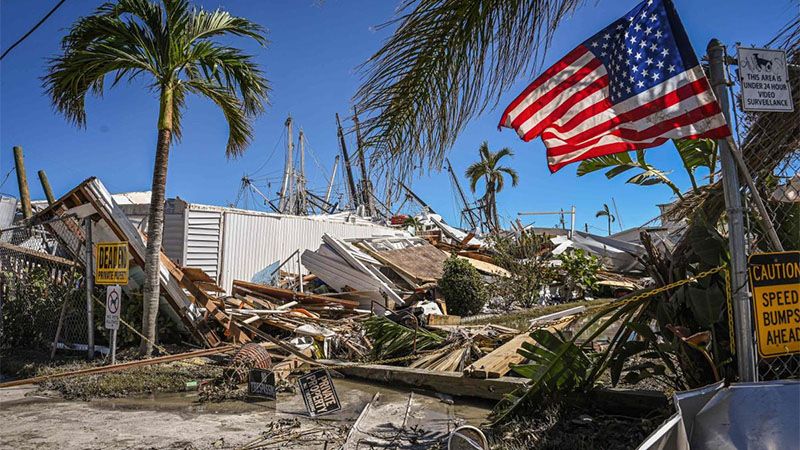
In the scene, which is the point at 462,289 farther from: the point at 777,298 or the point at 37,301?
the point at 777,298

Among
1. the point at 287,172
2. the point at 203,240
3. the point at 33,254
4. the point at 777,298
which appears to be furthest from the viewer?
the point at 287,172

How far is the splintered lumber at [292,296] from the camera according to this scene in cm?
1218

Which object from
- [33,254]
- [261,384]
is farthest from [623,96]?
[33,254]

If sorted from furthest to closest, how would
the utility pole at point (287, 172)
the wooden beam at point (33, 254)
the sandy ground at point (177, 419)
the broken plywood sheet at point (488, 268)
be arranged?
the utility pole at point (287, 172) < the broken plywood sheet at point (488, 268) < the wooden beam at point (33, 254) < the sandy ground at point (177, 419)

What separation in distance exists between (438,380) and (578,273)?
36.9ft

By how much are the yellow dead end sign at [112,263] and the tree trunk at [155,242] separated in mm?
502

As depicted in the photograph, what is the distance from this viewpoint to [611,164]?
706 cm

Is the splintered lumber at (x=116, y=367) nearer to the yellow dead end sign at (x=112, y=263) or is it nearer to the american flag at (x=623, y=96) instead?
the yellow dead end sign at (x=112, y=263)

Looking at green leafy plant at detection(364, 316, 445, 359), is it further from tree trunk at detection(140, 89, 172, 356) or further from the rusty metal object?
tree trunk at detection(140, 89, 172, 356)

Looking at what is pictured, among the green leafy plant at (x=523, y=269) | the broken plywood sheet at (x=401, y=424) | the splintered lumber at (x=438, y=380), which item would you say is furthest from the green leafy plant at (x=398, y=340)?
the green leafy plant at (x=523, y=269)

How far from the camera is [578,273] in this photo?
16.8m

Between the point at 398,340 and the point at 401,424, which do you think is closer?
the point at 401,424

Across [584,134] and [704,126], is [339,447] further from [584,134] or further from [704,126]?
[704,126]

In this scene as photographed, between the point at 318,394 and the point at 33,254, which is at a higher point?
the point at 33,254
